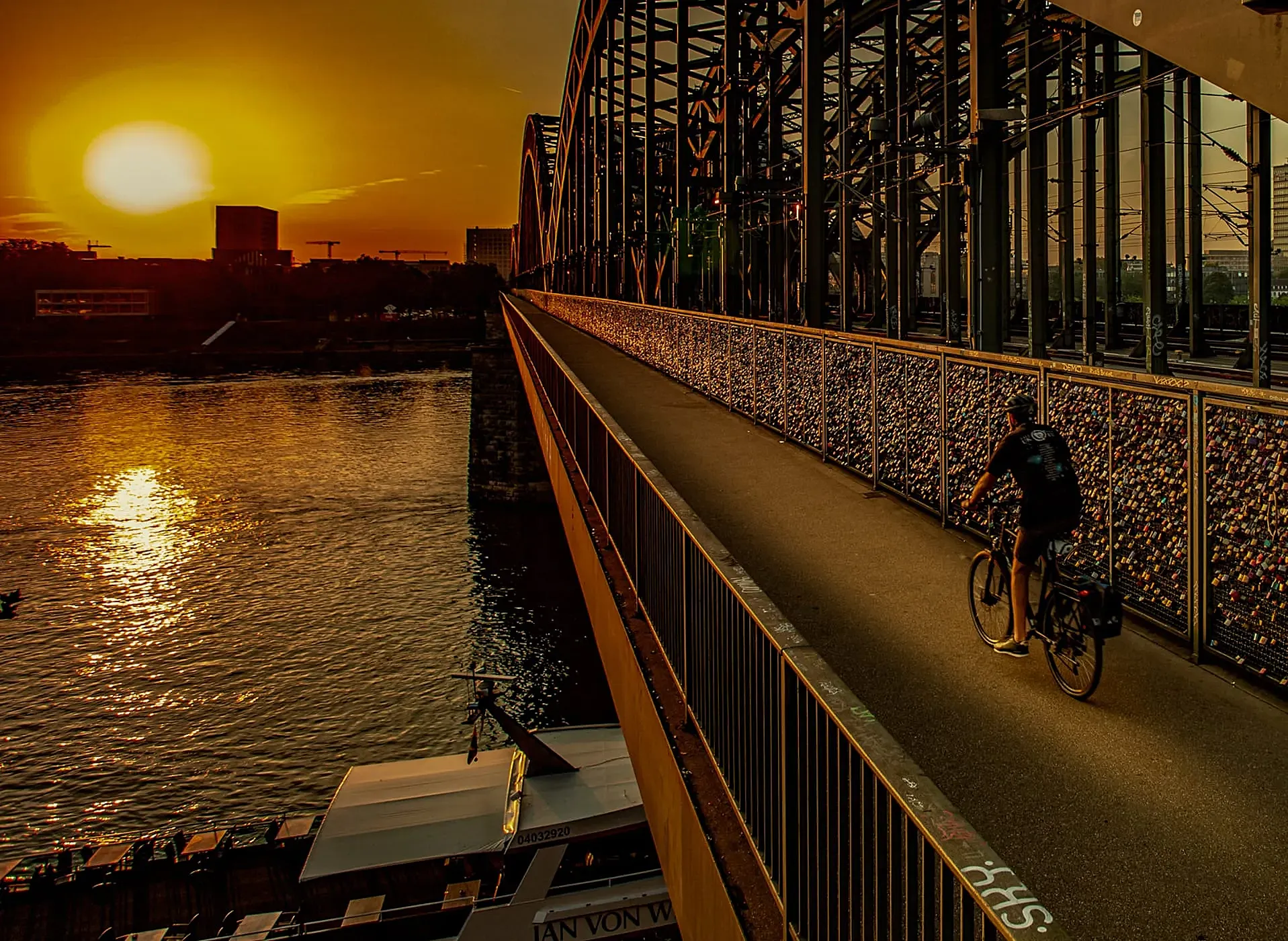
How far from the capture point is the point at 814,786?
3.10m

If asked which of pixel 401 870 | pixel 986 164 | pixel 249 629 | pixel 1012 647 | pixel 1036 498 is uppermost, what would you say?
pixel 986 164

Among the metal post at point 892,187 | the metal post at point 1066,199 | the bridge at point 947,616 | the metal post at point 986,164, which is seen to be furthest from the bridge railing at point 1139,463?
the metal post at point 1066,199

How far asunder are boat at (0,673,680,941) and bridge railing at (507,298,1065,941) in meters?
9.69

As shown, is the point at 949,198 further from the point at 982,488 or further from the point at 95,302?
the point at 95,302

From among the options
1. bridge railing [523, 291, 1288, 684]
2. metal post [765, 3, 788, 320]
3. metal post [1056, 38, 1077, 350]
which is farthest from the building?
bridge railing [523, 291, 1288, 684]

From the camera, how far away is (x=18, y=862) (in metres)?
15.2

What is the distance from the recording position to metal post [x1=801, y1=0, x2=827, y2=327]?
1705 centimetres

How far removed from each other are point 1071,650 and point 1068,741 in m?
0.64

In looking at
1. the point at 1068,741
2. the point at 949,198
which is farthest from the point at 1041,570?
the point at 949,198

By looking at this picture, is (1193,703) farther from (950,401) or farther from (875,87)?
(875,87)

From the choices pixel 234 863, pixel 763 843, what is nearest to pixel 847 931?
pixel 763 843

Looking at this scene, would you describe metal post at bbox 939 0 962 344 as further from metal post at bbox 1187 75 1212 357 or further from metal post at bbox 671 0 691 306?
metal post at bbox 671 0 691 306

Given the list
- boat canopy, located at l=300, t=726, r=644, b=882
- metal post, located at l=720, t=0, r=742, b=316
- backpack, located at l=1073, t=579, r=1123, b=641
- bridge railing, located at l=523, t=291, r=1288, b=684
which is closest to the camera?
backpack, located at l=1073, t=579, r=1123, b=641

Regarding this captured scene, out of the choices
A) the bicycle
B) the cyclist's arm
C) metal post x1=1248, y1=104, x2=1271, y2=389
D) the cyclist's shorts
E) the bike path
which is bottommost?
the bike path
